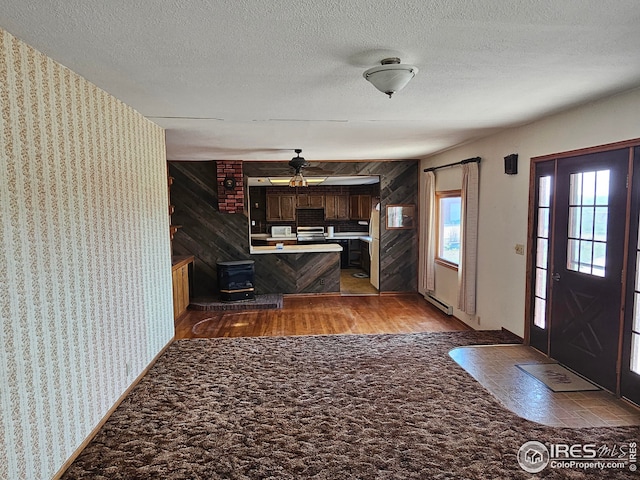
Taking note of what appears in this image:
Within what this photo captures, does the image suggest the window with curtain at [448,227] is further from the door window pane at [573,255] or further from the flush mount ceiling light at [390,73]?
the flush mount ceiling light at [390,73]

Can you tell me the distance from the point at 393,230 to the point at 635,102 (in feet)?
15.1

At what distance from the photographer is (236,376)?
3.62 meters

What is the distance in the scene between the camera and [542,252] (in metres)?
3.96

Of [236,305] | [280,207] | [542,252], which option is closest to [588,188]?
[542,252]

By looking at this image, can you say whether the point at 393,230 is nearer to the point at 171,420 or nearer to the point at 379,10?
the point at 171,420

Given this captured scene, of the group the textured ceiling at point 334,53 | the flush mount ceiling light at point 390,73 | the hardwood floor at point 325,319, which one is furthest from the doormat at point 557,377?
the flush mount ceiling light at point 390,73

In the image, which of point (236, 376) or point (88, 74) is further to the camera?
point (236, 376)

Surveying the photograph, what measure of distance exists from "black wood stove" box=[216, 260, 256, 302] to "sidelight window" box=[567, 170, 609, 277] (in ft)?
15.2

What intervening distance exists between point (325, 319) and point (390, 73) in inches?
160

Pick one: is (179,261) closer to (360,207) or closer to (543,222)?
(543,222)

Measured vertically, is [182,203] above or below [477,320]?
above

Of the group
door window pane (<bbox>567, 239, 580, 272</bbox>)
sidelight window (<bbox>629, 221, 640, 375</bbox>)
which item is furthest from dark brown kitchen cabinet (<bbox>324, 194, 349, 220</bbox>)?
sidelight window (<bbox>629, 221, 640, 375</bbox>)

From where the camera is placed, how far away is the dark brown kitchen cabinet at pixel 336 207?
1053 cm

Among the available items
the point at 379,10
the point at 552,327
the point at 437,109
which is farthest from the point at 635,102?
the point at 379,10
